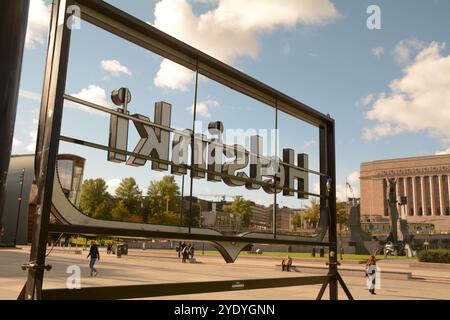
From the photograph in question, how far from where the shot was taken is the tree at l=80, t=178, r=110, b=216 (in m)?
4.70

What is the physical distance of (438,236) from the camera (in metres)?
68.8

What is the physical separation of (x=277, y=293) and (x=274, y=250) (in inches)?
2116

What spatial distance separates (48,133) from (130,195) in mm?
1848

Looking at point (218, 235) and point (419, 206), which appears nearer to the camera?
point (218, 235)

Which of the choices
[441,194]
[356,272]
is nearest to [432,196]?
[441,194]

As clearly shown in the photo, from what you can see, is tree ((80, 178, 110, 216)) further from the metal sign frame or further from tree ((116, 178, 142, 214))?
the metal sign frame

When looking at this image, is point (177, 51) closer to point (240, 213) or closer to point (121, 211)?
point (121, 211)

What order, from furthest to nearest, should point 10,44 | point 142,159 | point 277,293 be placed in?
point 277,293, point 142,159, point 10,44

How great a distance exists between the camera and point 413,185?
116000 mm

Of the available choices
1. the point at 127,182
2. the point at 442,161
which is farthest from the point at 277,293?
the point at 442,161

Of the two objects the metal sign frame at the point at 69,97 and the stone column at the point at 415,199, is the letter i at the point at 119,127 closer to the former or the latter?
the metal sign frame at the point at 69,97

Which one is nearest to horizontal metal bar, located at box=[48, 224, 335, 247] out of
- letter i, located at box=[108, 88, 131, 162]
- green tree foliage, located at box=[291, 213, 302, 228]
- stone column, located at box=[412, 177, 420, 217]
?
letter i, located at box=[108, 88, 131, 162]

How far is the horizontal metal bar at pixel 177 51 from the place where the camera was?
4.41 meters
